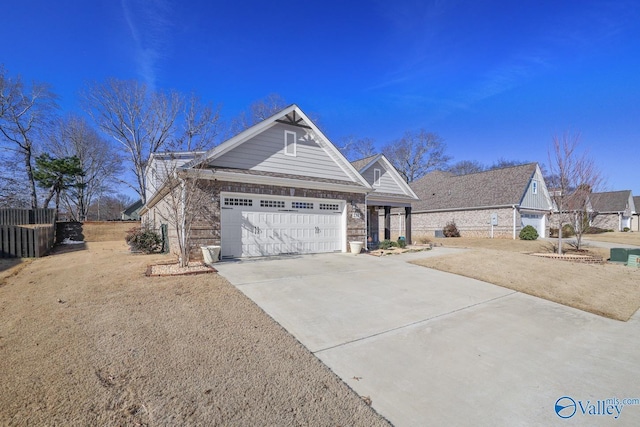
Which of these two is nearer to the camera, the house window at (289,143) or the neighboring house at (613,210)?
the house window at (289,143)

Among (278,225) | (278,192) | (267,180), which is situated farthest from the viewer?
(278,225)

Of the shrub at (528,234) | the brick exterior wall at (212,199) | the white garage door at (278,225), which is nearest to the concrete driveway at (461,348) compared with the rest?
the brick exterior wall at (212,199)

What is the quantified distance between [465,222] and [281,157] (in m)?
20.0

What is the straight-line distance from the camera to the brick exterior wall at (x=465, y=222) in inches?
876

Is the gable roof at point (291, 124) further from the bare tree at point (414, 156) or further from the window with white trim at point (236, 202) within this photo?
the bare tree at point (414, 156)

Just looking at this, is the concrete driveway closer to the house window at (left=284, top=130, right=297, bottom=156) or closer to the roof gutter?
the roof gutter

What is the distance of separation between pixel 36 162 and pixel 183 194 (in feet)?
81.1

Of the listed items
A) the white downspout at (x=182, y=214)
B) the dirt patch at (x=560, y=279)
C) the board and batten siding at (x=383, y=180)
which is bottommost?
the dirt patch at (x=560, y=279)

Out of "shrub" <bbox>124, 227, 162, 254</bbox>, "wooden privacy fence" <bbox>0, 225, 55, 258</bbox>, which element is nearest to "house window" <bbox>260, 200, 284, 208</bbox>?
"shrub" <bbox>124, 227, 162, 254</bbox>

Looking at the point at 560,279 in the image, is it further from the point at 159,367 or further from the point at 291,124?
the point at 291,124

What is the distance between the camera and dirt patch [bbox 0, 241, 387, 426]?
2410 mm

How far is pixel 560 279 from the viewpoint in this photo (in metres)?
8.09

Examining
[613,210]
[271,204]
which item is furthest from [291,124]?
[613,210]

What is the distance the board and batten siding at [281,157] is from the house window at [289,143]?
12 cm
